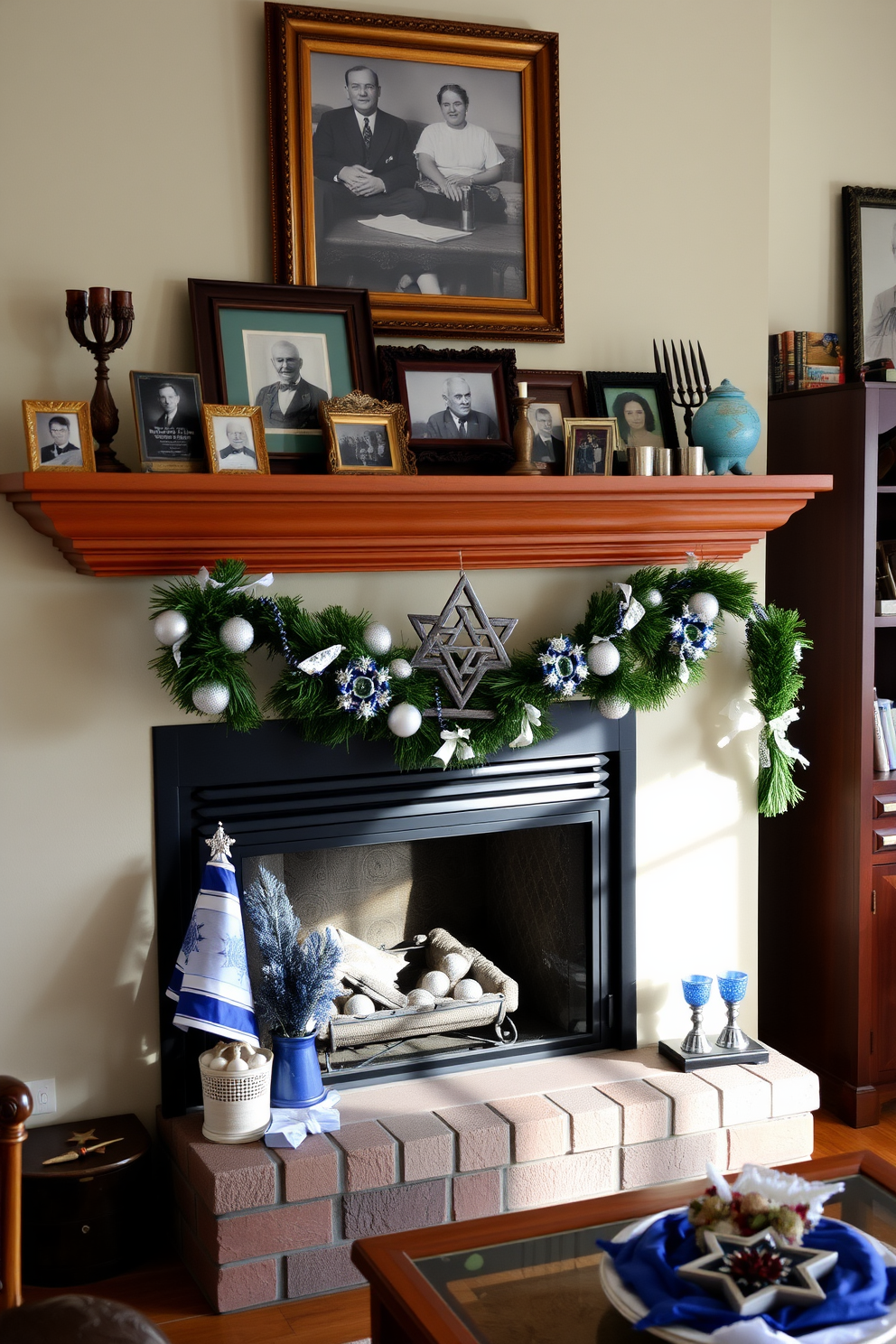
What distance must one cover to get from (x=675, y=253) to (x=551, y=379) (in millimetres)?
435

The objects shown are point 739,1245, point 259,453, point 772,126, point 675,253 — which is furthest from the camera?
point 772,126

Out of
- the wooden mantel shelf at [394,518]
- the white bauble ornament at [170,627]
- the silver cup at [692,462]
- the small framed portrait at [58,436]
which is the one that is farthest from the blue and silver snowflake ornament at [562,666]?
the small framed portrait at [58,436]

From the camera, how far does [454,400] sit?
259cm

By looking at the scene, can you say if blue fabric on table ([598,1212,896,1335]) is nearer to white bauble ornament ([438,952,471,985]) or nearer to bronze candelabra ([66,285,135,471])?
white bauble ornament ([438,952,471,985])

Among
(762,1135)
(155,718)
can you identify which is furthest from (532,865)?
(155,718)

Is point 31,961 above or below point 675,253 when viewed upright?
below

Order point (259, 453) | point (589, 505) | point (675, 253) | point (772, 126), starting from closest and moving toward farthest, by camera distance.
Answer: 1. point (259, 453)
2. point (589, 505)
3. point (675, 253)
4. point (772, 126)

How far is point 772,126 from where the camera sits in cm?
338

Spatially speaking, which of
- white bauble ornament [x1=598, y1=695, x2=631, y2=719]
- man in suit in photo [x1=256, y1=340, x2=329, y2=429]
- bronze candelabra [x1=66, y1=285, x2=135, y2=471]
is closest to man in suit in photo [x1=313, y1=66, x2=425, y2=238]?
man in suit in photo [x1=256, y1=340, x2=329, y2=429]

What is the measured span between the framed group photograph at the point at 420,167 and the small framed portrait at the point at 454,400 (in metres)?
0.07

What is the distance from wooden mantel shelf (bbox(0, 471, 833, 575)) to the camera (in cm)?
222

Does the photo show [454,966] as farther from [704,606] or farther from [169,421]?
[169,421]

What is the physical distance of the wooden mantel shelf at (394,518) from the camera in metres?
2.22

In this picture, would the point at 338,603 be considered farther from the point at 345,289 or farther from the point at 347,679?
the point at 345,289
